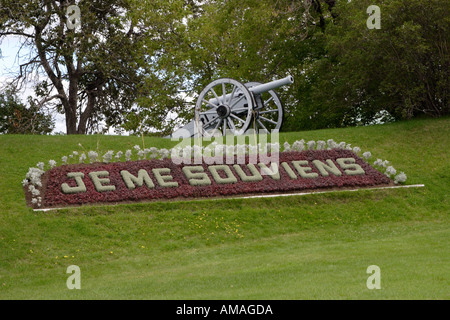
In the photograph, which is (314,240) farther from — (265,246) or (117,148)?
(117,148)

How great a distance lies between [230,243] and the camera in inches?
491

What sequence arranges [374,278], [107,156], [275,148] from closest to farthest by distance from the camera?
[374,278], [107,156], [275,148]

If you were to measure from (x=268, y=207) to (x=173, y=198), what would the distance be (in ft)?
7.30

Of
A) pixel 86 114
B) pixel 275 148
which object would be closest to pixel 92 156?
pixel 275 148

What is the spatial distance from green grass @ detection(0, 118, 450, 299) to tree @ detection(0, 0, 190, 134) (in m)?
9.42

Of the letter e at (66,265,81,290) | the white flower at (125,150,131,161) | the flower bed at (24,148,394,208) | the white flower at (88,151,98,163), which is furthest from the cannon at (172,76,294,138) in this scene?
the letter e at (66,265,81,290)

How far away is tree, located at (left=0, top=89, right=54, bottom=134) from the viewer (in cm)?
2573

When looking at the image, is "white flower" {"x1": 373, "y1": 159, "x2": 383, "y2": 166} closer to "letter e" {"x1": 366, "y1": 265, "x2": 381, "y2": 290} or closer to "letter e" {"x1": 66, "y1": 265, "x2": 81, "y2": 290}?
"letter e" {"x1": 366, "y1": 265, "x2": 381, "y2": 290}

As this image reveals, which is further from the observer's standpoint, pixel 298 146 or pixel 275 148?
pixel 298 146

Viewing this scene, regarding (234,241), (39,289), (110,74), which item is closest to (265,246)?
(234,241)

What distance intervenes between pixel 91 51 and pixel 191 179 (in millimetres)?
13678

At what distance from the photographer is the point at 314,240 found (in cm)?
1257

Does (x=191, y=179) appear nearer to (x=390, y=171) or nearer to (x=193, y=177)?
(x=193, y=177)

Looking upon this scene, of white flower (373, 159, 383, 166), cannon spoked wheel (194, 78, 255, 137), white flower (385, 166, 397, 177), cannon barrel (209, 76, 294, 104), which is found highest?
cannon barrel (209, 76, 294, 104)
